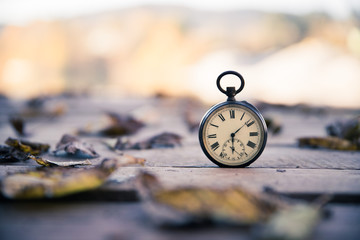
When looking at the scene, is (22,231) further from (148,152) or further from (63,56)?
(63,56)

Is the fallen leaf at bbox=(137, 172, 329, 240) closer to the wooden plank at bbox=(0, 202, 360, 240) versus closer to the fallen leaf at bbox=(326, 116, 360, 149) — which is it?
the wooden plank at bbox=(0, 202, 360, 240)

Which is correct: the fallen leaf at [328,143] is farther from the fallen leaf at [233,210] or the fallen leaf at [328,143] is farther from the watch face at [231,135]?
the fallen leaf at [233,210]

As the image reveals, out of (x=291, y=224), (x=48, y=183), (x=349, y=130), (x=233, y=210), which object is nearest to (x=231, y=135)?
(x=233, y=210)

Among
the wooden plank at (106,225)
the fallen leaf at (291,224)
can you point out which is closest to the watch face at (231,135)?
the wooden plank at (106,225)

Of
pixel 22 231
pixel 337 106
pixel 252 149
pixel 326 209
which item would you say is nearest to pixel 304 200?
pixel 326 209

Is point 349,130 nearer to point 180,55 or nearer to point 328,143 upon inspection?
point 328,143
